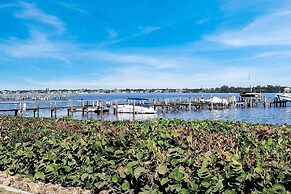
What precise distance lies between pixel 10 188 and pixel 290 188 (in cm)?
469

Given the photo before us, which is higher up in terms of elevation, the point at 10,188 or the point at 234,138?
the point at 234,138

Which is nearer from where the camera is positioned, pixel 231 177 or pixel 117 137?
pixel 231 177

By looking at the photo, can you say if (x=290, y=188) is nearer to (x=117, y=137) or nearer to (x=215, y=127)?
(x=117, y=137)

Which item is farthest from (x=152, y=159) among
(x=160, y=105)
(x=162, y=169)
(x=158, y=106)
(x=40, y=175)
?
(x=158, y=106)

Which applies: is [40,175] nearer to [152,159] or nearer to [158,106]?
[152,159]

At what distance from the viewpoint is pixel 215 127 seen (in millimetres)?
7965

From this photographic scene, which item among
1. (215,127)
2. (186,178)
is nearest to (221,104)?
(215,127)

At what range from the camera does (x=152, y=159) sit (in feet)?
15.9

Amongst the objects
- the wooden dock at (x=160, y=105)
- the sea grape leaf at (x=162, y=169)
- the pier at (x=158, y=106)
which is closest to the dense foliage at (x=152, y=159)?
the sea grape leaf at (x=162, y=169)

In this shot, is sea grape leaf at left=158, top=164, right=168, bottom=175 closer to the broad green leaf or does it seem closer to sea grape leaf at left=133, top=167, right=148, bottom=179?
sea grape leaf at left=133, top=167, right=148, bottom=179

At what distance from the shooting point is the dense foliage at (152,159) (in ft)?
12.8

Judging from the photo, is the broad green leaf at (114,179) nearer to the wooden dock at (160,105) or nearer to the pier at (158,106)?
the wooden dock at (160,105)

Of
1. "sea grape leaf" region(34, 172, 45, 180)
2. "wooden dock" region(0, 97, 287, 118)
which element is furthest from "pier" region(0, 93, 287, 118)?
"sea grape leaf" region(34, 172, 45, 180)

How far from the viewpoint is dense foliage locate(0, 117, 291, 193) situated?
12.8 ft
